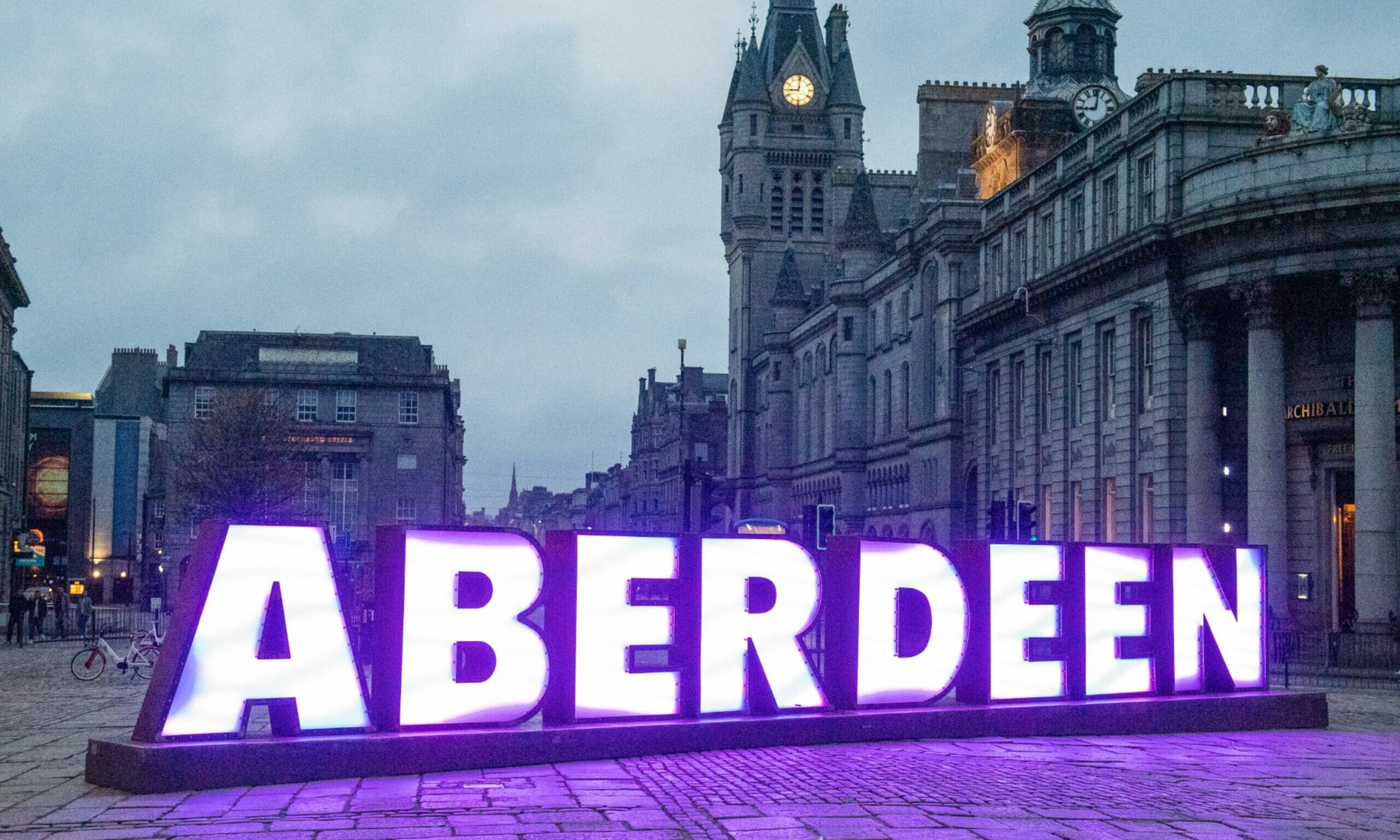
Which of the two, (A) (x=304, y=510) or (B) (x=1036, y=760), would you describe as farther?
(A) (x=304, y=510)

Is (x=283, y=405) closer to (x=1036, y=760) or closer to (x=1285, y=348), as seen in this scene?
(x=1285, y=348)

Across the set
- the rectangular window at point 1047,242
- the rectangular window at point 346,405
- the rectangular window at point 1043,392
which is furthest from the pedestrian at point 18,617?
the rectangular window at point 346,405

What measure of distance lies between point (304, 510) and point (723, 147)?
5122 cm

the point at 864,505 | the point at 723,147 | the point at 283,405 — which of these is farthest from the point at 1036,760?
the point at 723,147

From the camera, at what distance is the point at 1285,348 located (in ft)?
143

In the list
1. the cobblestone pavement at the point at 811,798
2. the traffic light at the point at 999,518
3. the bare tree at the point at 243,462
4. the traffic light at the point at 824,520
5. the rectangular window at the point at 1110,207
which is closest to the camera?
the cobblestone pavement at the point at 811,798

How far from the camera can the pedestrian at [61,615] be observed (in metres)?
55.1

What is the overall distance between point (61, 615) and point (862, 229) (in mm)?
51566

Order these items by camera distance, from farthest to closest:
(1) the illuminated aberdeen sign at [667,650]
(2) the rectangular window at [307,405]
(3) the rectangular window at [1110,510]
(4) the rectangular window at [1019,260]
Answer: (2) the rectangular window at [307,405] < (4) the rectangular window at [1019,260] < (3) the rectangular window at [1110,510] < (1) the illuminated aberdeen sign at [667,650]

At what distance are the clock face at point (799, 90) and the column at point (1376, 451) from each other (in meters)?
91.2

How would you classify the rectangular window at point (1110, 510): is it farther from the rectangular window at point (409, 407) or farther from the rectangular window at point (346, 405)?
the rectangular window at point (346, 405)

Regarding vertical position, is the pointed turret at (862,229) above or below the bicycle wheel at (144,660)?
above

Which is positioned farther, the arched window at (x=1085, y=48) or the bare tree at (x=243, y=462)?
the arched window at (x=1085, y=48)

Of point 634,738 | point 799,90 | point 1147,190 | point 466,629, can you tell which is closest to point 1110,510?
point 1147,190
